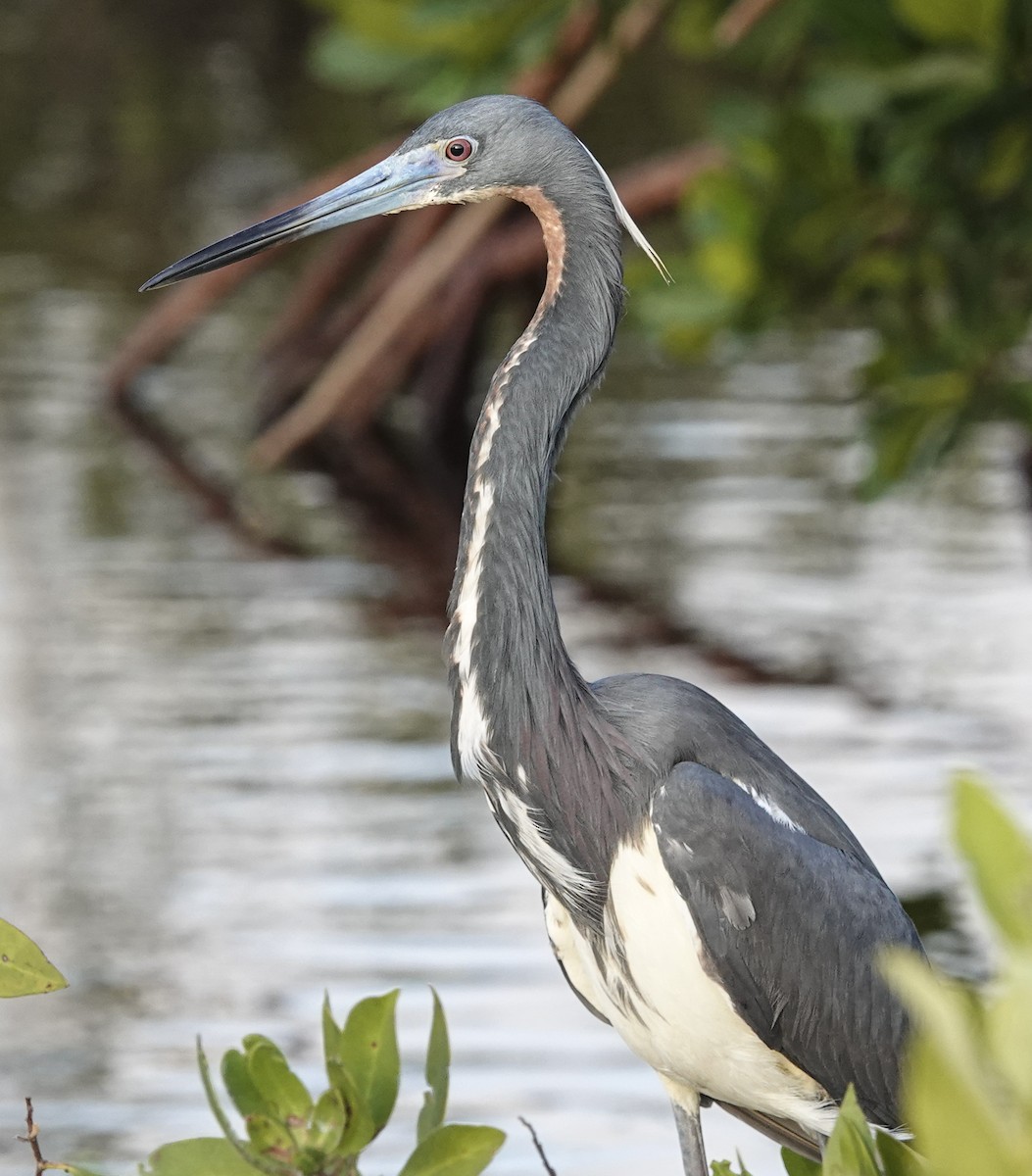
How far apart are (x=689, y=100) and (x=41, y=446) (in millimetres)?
16484

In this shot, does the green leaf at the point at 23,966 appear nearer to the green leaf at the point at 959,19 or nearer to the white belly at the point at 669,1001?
the white belly at the point at 669,1001

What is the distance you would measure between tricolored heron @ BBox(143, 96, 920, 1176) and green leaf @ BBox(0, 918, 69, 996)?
2.61ft

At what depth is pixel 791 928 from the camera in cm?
329

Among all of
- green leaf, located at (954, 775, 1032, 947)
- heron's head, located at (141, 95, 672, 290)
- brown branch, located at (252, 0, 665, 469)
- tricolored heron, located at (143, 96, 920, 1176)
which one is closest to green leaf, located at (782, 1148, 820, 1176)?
tricolored heron, located at (143, 96, 920, 1176)

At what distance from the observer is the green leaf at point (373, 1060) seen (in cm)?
270

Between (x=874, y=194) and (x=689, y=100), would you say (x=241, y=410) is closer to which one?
(x=874, y=194)

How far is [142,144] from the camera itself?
2325 centimetres

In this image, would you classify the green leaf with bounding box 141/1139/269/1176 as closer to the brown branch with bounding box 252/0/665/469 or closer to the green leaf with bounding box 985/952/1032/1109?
the green leaf with bounding box 985/952/1032/1109

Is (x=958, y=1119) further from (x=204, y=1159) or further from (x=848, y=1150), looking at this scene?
(x=204, y=1159)

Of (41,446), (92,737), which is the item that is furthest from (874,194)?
(41,446)

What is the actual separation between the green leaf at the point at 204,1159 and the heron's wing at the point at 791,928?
0.77 metres

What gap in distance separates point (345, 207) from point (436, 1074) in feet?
4.43

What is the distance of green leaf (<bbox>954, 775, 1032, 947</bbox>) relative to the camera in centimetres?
156

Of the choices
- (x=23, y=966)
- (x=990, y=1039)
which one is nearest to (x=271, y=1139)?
(x=23, y=966)
